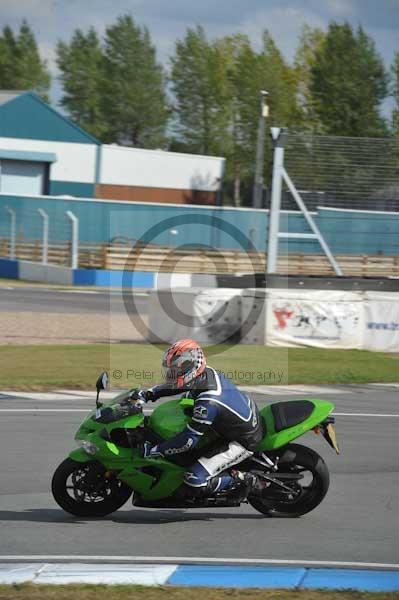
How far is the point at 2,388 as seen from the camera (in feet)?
47.0

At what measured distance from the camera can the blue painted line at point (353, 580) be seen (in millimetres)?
5922

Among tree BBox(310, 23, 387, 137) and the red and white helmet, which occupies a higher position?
tree BBox(310, 23, 387, 137)

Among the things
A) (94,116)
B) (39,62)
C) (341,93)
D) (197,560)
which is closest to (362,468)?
(197,560)

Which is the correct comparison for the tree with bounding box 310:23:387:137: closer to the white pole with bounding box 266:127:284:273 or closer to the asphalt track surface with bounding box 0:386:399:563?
the white pole with bounding box 266:127:284:273

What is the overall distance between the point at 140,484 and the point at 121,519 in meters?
0.39

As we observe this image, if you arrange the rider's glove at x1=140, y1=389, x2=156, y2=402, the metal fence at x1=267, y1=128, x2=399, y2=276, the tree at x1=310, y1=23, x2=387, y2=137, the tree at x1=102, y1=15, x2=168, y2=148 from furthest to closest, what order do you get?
the tree at x1=102, y1=15, x2=168, y2=148 < the tree at x1=310, y1=23, x2=387, y2=137 < the metal fence at x1=267, y1=128, x2=399, y2=276 < the rider's glove at x1=140, y1=389, x2=156, y2=402

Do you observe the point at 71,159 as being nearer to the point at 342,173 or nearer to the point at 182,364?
the point at 342,173

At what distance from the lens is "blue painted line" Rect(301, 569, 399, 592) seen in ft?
19.4

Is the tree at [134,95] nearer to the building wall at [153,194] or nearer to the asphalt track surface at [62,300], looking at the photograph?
the building wall at [153,194]

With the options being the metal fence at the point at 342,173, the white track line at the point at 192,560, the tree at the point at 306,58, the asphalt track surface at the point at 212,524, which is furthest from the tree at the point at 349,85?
the white track line at the point at 192,560

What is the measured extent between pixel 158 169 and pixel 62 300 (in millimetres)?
28660

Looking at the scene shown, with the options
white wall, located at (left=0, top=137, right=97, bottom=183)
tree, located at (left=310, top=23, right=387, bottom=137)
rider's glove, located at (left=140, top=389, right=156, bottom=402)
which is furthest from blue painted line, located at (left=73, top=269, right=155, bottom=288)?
tree, located at (left=310, top=23, right=387, bottom=137)

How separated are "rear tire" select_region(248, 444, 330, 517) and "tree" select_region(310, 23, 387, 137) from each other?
69466 millimetres

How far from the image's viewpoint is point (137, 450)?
7324 millimetres
